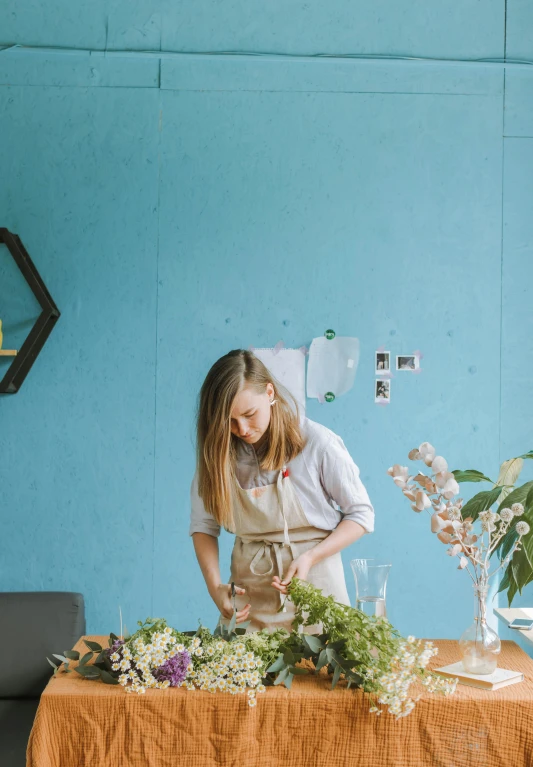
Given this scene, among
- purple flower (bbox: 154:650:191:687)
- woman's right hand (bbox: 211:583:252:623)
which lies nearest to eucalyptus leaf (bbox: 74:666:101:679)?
purple flower (bbox: 154:650:191:687)

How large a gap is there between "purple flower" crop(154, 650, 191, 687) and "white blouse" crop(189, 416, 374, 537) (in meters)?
0.58

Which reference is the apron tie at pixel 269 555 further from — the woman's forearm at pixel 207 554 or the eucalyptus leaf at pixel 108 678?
the eucalyptus leaf at pixel 108 678

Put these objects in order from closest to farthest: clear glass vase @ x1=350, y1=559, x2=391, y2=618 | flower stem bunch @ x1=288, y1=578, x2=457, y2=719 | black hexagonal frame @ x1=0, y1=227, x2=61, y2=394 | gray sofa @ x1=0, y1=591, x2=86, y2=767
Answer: flower stem bunch @ x1=288, y1=578, x2=457, y2=719 < clear glass vase @ x1=350, y1=559, x2=391, y2=618 < gray sofa @ x1=0, y1=591, x2=86, y2=767 < black hexagonal frame @ x1=0, y1=227, x2=61, y2=394

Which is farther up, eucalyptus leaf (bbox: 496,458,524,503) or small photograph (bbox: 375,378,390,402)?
small photograph (bbox: 375,378,390,402)

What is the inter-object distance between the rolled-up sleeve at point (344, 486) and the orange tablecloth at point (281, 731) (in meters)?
0.62

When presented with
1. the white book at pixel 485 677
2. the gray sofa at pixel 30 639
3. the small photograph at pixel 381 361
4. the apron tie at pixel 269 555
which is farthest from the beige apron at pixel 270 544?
the small photograph at pixel 381 361

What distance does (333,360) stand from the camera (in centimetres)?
319

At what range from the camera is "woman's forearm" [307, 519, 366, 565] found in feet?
6.94

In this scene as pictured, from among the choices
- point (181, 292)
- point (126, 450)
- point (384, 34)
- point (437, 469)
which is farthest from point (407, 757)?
point (384, 34)

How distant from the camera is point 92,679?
5.66 feet

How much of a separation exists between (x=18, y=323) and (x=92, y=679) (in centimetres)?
183

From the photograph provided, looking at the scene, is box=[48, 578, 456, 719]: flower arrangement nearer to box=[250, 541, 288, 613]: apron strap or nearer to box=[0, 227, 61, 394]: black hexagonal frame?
box=[250, 541, 288, 613]: apron strap

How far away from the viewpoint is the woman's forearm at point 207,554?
7.11 feet

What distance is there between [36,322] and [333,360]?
1223 mm
